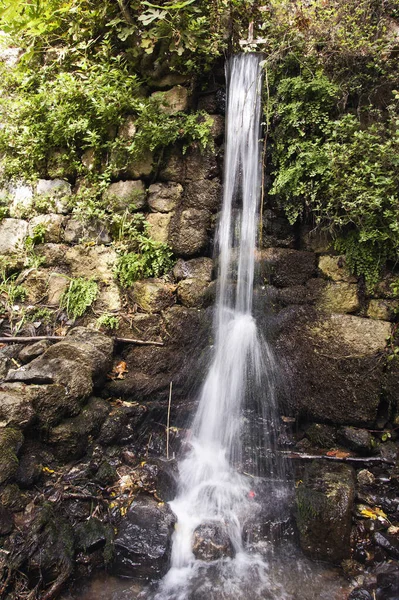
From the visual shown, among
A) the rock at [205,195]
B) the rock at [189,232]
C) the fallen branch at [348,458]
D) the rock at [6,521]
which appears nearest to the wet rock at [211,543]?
the fallen branch at [348,458]

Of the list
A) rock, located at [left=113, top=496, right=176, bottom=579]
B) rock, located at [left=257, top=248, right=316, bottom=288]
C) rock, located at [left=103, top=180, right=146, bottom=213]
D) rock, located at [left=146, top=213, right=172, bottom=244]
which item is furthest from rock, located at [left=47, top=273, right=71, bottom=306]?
rock, located at [left=113, top=496, right=176, bottom=579]

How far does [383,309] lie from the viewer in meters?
4.44

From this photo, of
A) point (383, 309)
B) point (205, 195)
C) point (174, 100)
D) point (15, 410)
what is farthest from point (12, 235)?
point (383, 309)

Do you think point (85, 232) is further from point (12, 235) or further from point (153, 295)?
point (153, 295)

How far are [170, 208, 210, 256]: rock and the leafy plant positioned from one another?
4.37 feet

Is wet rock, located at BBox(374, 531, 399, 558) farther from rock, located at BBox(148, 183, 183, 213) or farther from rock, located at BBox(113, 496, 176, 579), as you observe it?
rock, located at BBox(148, 183, 183, 213)

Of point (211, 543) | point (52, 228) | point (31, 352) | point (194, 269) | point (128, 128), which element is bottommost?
point (211, 543)

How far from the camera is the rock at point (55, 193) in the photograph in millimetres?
5984

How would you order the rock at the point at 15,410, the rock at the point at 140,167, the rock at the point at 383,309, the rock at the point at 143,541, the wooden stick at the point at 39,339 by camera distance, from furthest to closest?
1. the rock at the point at 140,167
2. the wooden stick at the point at 39,339
3. the rock at the point at 383,309
4. the rock at the point at 15,410
5. the rock at the point at 143,541

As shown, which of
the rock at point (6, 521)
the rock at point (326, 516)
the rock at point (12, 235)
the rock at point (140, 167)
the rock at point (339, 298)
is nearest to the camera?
the rock at point (6, 521)

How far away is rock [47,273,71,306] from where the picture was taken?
214 inches

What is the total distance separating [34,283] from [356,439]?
4.77 metres

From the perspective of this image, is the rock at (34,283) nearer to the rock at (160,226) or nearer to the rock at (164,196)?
the rock at (160,226)

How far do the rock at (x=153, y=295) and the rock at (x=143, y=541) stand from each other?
2.47 meters
